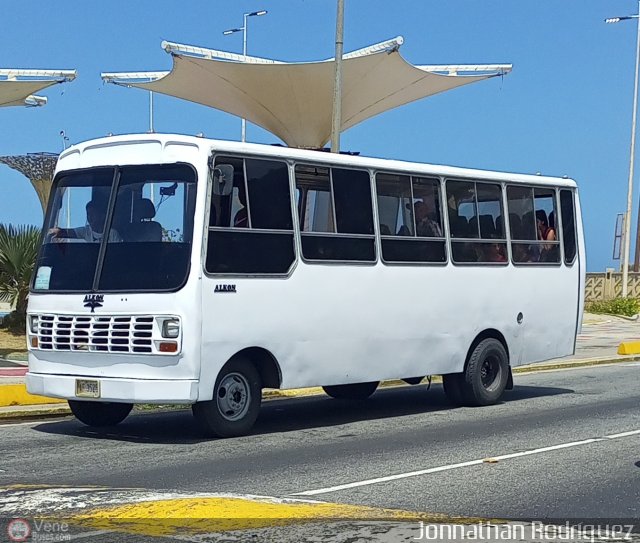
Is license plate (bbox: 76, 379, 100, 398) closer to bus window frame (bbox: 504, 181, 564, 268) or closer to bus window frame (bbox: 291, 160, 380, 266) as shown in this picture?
bus window frame (bbox: 291, 160, 380, 266)

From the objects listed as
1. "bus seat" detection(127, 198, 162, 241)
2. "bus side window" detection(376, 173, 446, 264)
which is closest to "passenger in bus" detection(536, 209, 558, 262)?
"bus side window" detection(376, 173, 446, 264)

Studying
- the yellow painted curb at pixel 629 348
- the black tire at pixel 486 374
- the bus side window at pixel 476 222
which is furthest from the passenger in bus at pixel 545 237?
the yellow painted curb at pixel 629 348

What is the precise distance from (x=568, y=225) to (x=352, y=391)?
4029mm

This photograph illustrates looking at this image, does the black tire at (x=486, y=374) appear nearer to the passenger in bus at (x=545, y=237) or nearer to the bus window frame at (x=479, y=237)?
the bus window frame at (x=479, y=237)

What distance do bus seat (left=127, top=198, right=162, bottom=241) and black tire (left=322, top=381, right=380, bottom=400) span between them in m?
5.00

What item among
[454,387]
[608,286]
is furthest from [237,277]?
[608,286]

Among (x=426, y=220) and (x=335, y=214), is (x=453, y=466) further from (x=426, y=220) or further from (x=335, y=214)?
(x=426, y=220)

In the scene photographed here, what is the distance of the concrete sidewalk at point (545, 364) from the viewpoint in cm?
1442

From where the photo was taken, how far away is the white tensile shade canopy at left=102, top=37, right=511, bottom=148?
116 feet

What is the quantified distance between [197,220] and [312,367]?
230cm

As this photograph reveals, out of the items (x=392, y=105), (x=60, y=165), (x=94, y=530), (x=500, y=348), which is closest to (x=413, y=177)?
(x=500, y=348)

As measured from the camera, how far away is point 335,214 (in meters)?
12.9

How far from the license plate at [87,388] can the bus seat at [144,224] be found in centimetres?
152

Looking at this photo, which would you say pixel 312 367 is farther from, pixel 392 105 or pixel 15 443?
pixel 392 105
